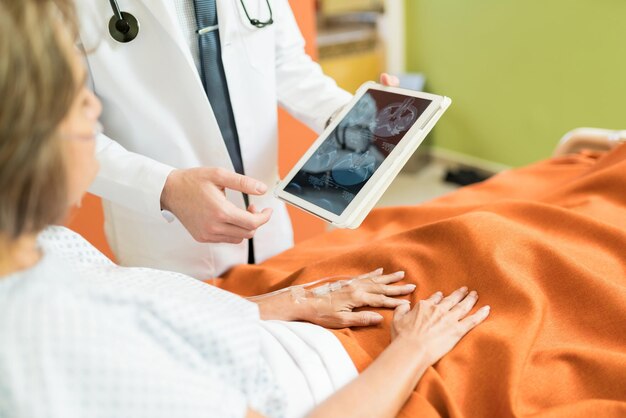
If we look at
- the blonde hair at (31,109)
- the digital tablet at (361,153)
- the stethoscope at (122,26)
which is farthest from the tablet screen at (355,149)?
the blonde hair at (31,109)

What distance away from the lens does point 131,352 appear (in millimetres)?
708

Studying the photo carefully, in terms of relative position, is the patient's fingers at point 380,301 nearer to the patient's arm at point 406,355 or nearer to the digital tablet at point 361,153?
the patient's arm at point 406,355

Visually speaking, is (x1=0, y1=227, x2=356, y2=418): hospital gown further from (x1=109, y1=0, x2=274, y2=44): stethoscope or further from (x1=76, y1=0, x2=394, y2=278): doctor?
(x1=109, y1=0, x2=274, y2=44): stethoscope

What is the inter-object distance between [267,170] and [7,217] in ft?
2.65

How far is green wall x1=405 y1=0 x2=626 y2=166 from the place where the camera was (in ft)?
8.28

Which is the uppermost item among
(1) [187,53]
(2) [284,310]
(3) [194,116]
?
(1) [187,53]

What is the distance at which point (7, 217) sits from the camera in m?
0.65

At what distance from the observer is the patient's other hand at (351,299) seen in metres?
1.09

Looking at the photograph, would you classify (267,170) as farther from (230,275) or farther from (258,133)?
(230,275)

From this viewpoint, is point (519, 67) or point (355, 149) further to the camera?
point (519, 67)

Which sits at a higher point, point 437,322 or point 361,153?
point 361,153

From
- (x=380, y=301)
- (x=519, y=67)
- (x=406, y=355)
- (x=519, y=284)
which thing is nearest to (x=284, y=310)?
(x=380, y=301)

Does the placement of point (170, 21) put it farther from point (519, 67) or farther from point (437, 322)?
point (519, 67)

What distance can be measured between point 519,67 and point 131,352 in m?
2.66
